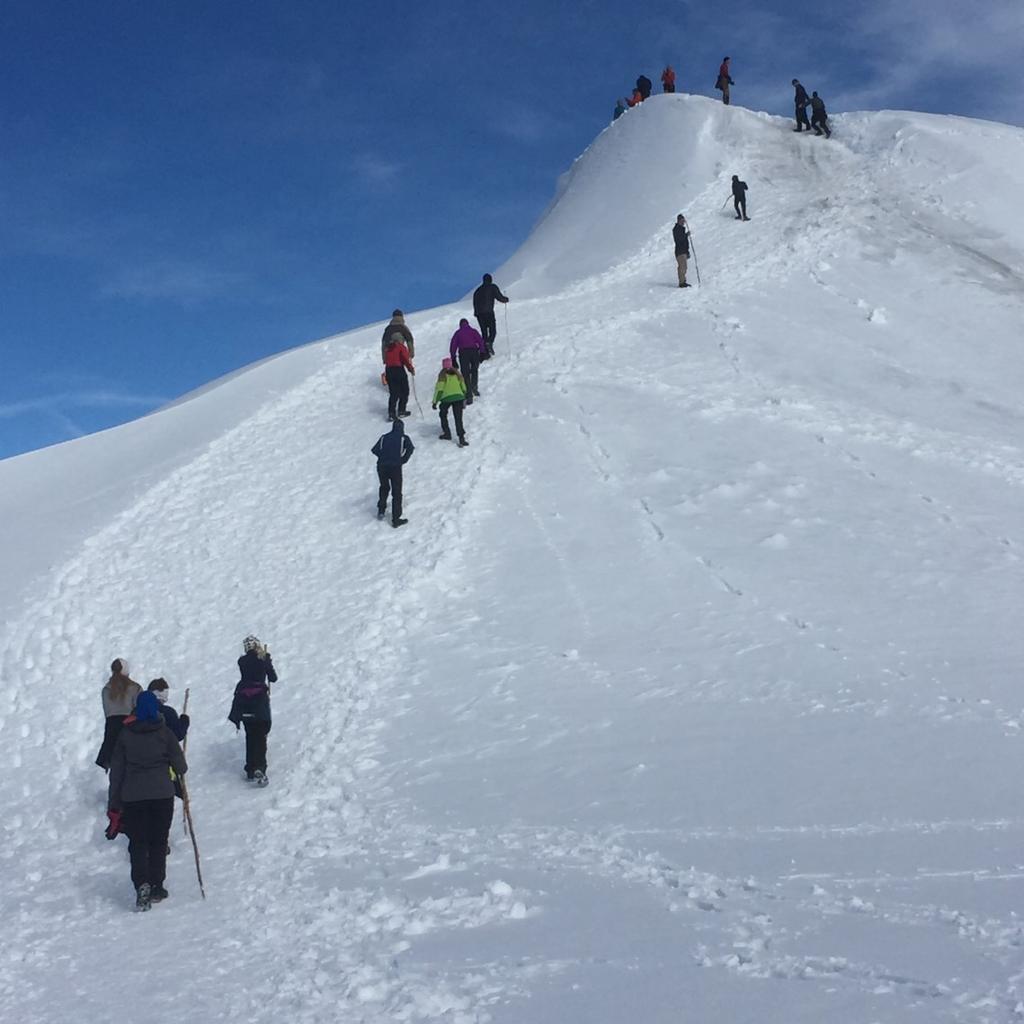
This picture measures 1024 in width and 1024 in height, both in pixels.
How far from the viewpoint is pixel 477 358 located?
50.8ft

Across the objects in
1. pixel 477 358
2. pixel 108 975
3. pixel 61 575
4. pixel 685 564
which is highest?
pixel 477 358

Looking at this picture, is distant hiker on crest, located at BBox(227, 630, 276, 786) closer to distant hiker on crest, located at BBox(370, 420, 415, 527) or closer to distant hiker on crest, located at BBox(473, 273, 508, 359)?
distant hiker on crest, located at BBox(370, 420, 415, 527)

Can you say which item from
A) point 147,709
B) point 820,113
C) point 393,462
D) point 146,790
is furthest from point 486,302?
point 820,113

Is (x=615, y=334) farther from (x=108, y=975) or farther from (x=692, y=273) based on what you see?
(x=108, y=975)

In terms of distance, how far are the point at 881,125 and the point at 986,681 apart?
24.7m

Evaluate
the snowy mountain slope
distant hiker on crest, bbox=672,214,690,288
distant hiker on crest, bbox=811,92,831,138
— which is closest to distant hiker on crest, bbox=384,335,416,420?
the snowy mountain slope

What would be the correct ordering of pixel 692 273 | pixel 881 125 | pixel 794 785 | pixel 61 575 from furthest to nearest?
pixel 881 125 < pixel 692 273 < pixel 61 575 < pixel 794 785

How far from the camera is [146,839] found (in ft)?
21.0

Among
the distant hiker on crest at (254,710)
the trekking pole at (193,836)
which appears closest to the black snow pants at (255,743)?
the distant hiker on crest at (254,710)

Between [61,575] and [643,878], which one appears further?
[61,575]

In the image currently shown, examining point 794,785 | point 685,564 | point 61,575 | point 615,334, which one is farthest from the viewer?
point 615,334

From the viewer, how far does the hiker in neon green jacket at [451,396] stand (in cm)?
1409

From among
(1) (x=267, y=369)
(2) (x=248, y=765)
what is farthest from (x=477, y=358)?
(2) (x=248, y=765)

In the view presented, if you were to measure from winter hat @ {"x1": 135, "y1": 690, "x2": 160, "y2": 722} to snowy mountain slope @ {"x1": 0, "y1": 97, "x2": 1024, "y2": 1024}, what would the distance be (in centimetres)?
114
